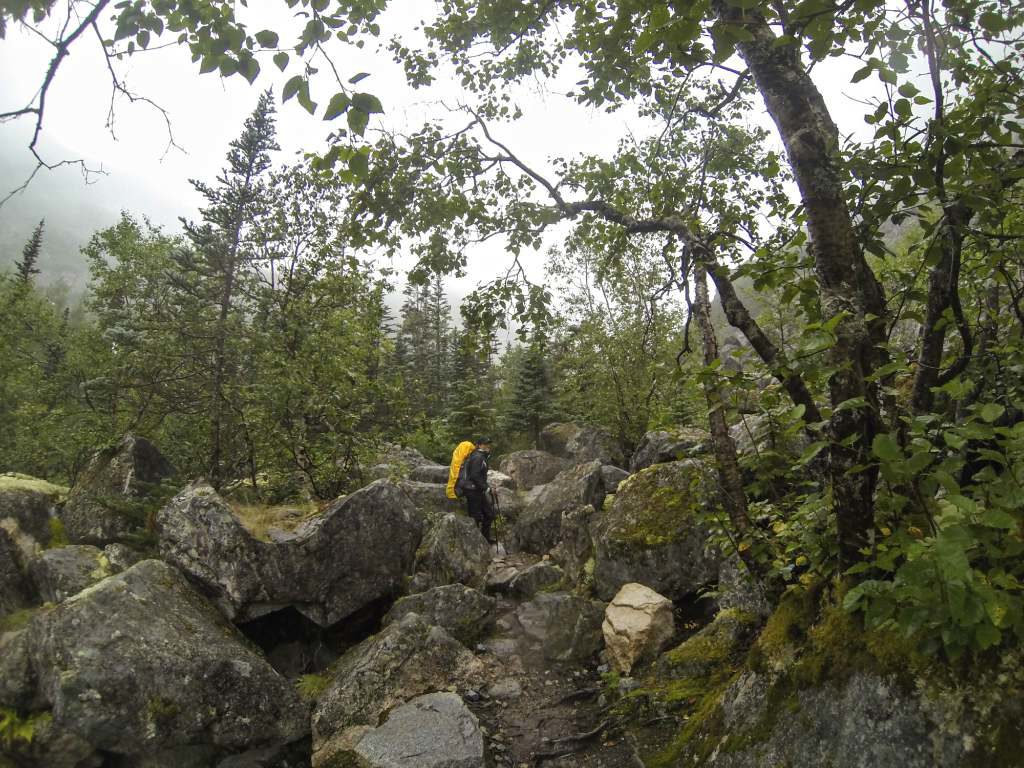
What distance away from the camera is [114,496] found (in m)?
10.7

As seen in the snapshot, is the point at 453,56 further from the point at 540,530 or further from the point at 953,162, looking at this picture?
the point at 540,530

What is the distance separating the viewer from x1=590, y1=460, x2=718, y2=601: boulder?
914 centimetres

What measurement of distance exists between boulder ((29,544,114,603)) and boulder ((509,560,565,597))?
7201 mm

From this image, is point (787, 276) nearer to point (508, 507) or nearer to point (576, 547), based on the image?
point (576, 547)

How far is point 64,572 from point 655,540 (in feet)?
32.4

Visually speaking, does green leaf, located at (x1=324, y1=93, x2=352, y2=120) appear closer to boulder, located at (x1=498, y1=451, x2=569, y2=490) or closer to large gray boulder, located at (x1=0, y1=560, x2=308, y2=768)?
large gray boulder, located at (x1=0, y1=560, x2=308, y2=768)

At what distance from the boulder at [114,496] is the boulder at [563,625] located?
24.6 feet

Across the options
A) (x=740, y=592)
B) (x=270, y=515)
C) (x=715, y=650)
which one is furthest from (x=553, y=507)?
(x=715, y=650)

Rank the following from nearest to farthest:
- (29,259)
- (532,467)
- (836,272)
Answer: (836,272) → (532,467) → (29,259)

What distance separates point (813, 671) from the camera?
3.31m

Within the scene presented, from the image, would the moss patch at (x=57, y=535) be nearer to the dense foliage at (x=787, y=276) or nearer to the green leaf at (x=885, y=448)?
the dense foliage at (x=787, y=276)

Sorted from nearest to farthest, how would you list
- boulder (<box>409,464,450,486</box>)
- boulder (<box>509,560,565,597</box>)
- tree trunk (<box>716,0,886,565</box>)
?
tree trunk (<box>716,0,886,565</box>) → boulder (<box>509,560,565,597</box>) → boulder (<box>409,464,450,486</box>)

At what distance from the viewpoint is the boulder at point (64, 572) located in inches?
349

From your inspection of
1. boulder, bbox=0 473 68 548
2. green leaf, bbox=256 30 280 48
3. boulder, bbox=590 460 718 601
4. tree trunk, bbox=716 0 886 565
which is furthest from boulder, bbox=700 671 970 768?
boulder, bbox=0 473 68 548
